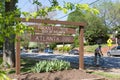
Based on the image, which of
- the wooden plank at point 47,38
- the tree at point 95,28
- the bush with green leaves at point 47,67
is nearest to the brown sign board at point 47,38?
the wooden plank at point 47,38

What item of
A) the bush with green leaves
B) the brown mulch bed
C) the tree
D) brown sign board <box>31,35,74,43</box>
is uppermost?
the tree

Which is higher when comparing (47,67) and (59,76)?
(47,67)

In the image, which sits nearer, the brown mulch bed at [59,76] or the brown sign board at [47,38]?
the brown mulch bed at [59,76]

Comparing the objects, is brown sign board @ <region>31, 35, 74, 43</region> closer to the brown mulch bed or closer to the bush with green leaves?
the bush with green leaves

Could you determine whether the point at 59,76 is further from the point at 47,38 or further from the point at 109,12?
the point at 109,12

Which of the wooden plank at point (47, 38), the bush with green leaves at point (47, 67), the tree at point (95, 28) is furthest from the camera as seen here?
the tree at point (95, 28)

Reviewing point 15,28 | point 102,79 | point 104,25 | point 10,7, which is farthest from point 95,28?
point 15,28

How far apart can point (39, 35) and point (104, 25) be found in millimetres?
63183

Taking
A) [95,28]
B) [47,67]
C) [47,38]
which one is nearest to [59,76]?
[47,67]

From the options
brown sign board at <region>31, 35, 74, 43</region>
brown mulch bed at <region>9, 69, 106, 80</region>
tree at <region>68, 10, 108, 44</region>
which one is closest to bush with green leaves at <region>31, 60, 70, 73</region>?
brown mulch bed at <region>9, 69, 106, 80</region>

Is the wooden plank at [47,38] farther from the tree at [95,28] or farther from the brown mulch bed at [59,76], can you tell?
the tree at [95,28]

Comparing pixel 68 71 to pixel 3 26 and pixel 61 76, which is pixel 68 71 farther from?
pixel 3 26

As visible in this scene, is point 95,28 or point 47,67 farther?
point 95,28

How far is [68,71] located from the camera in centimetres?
1313
